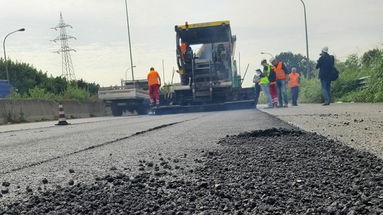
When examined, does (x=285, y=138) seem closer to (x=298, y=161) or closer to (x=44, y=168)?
(x=298, y=161)

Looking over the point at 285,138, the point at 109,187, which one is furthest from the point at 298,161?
the point at 285,138

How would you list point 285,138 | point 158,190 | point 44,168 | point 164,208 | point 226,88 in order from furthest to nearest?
point 226,88, point 285,138, point 44,168, point 158,190, point 164,208

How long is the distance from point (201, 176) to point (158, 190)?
0.51 metres

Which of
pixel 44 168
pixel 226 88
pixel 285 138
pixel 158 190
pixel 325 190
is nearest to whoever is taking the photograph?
pixel 325 190

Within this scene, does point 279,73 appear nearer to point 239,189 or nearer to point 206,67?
point 206,67

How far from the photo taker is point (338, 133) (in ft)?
19.6

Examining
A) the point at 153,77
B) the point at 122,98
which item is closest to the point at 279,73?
the point at 153,77

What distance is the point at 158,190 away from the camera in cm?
312

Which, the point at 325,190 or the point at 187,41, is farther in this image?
the point at 187,41

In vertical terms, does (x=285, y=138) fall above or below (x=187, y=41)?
below

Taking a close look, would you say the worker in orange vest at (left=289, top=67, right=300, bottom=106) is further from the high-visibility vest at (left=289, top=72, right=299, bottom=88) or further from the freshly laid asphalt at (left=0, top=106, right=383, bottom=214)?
the freshly laid asphalt at (left=0, top=106, right=383, bottom=214)

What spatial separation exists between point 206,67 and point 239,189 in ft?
54.5

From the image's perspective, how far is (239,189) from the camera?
2982 mm

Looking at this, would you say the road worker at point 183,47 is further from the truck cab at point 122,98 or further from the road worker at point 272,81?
the truck cab at point 122,98
